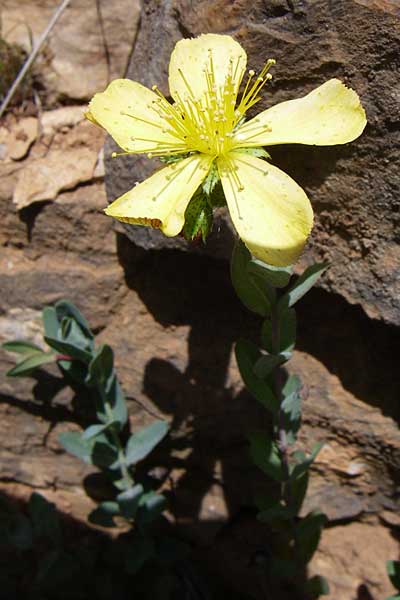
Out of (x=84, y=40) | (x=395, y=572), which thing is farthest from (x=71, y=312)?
(x=395, y=572)

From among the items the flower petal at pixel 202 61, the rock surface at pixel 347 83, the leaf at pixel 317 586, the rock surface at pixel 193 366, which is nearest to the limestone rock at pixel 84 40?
the rock surface at pixel 193 366

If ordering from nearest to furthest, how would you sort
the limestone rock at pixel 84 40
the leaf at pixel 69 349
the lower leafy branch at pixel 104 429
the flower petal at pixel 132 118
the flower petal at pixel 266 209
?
the flower petal at pixel 266 209 → the flower petal at pixel 132 118 → the leaf at pixel 69 349 → the lower leafy branch at pixel 104 429 → the limestone rock at pixel 84 40

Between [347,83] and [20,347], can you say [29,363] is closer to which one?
[20,347]

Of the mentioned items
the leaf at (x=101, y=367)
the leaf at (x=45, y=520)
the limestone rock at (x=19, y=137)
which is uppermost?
the limestone rock at (x=19, y=137)

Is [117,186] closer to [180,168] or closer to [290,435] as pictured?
[180,168]

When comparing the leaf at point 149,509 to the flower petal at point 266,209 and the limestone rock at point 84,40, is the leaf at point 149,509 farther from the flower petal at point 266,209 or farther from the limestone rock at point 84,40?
the limestone rock at point 84,40

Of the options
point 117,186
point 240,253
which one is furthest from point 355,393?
point 117,186
